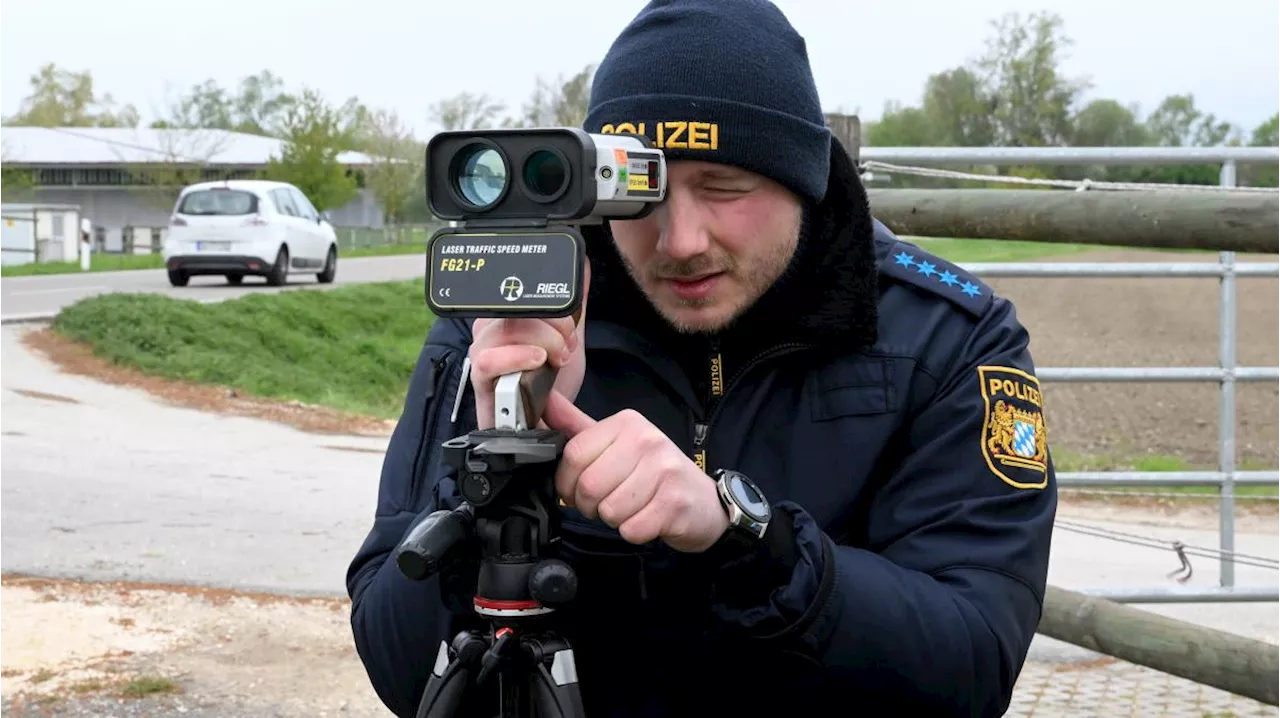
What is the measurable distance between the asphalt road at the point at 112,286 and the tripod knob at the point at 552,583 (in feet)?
50.4

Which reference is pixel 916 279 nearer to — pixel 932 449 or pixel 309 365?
pixel 932 449

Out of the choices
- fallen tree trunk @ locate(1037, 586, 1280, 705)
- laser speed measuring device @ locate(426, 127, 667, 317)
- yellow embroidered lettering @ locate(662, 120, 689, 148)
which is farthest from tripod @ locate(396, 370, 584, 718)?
fallen tree trunk @ locate(1037, 586, 1280, 705)

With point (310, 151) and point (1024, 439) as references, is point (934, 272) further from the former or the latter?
point (310, 151)

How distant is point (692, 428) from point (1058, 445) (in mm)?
11281

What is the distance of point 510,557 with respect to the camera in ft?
5.86

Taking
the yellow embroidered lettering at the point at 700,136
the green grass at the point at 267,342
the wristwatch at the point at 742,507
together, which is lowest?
the green grass at the point at 267,342

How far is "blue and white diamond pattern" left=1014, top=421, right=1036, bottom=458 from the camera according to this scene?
220cm

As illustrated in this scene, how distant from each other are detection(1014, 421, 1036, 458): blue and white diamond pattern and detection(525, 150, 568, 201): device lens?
0.83 metres

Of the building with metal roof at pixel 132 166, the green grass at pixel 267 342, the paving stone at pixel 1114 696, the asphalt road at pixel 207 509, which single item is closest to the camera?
the paving stone at pixel 1114 696

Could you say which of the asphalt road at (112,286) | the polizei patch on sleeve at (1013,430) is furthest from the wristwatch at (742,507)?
the asphalt road at (112,286)

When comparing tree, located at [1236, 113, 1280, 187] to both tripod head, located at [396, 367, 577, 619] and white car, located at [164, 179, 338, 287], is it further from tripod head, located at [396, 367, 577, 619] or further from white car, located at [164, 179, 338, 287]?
white car, located at [164, 179, 338, 287]

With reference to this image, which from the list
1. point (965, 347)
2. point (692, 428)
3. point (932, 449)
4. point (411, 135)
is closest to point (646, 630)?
point (692, 428)

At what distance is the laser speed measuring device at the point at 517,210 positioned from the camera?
174cm

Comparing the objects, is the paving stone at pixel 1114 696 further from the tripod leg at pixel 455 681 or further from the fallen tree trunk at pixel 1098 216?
the tripod leg at pixel 455 681
